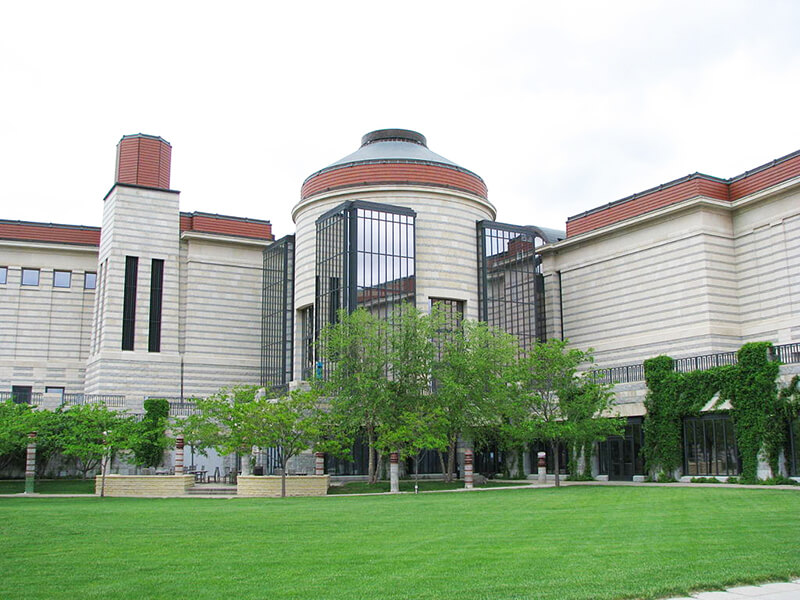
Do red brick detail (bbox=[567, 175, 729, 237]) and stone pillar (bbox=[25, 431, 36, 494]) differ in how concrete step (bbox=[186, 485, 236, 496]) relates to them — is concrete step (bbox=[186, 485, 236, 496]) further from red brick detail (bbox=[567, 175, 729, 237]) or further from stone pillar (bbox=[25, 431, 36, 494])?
red brick detail (bbox=[567, 175, 729, 237])

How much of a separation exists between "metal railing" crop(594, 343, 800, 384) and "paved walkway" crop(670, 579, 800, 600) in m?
27.2

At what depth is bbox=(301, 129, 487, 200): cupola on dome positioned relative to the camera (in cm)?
5425

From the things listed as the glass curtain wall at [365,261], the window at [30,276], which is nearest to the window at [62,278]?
the window at [30,276]

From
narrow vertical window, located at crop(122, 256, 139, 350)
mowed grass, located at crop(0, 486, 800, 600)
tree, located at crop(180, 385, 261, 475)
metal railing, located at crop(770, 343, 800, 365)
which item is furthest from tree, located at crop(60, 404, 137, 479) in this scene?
metal railing, located at crop(770, 343, 800, 365)

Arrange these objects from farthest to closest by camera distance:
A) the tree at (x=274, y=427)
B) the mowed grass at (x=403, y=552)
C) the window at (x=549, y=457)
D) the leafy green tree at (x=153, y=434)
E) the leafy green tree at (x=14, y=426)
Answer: the window at (x=549, y=457), the leafy green tree at (x=153, y=434), the leafy green tree at (x=14, y=426), the tree at (x=274, y=427), the mowed grass at (x=403, y=552)

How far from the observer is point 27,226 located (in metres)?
62.2

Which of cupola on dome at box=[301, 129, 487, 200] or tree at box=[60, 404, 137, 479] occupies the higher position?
cupola on dome at box=[301, 129, 487, 200]

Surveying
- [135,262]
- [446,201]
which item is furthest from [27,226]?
[446,201]

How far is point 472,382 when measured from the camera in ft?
137

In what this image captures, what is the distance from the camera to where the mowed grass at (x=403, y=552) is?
1098 cm

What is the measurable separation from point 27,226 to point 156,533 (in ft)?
168

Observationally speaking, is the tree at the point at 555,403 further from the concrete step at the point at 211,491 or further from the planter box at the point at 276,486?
the concrete step at the point at 211,491

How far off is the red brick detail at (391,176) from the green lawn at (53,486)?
75.7ft

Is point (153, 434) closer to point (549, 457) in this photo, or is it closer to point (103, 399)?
point (103, 399)
